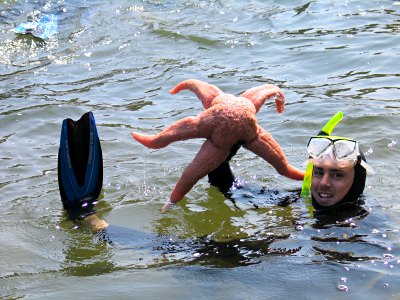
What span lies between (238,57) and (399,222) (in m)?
5.50

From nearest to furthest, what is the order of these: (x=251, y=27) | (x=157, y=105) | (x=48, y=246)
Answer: (x=48, y=246)
(x=157, y=105)
(x=251, y=27)

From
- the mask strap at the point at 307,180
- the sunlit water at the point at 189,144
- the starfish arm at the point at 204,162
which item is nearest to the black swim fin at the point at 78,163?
the sunlit water at the point at 189,144

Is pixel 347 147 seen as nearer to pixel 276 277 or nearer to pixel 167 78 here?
pixel 276 277

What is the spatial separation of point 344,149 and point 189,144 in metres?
2.50

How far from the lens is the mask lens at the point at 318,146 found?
560cm

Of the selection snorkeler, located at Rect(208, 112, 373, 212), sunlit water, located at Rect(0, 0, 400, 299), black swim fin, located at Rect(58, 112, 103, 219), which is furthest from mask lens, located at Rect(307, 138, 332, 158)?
black swim fin, located at Rect(58, 112, 103, 219)

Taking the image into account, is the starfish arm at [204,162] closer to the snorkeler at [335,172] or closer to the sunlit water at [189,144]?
the sunlit water at [189,144]

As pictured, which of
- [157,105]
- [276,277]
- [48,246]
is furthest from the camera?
[157,105]

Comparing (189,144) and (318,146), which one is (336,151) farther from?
(189,144)

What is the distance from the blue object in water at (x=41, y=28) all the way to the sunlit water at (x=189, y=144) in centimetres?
22

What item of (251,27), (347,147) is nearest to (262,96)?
(347,147)

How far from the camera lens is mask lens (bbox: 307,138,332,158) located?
5602 millimetres

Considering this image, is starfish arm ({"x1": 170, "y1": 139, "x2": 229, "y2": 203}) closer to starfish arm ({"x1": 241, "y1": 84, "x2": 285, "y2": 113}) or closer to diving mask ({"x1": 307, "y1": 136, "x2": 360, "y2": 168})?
starfish arm ({"x1": 241, "y1": 84, "x2": 285, "y2": 113})

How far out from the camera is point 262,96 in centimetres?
551
